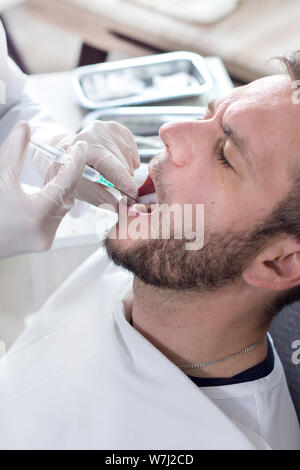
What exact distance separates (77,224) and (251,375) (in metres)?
0.78

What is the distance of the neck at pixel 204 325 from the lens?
45.3 inches

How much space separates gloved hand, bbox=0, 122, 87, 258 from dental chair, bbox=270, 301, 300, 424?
63 cm

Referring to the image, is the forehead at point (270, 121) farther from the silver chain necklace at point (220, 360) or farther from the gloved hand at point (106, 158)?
the silver chain necklace at point (220, 360)

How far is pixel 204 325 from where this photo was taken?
1.18 m

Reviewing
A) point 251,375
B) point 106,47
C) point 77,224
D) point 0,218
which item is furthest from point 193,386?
point 106,47

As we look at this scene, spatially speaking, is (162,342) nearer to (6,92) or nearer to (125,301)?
(125,301)

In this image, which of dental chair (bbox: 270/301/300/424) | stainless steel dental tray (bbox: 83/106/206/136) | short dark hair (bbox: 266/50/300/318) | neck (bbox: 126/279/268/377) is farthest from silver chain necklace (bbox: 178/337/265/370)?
stainless steel dental tray (bbox: 83/106/206/136)

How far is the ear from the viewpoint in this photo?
1.05 metres

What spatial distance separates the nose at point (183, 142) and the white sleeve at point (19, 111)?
53 centimetres

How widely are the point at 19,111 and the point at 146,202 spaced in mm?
605

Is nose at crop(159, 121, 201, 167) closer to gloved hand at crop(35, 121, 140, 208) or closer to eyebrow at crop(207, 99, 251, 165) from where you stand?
eyebrow at crop(207, 99, 251, 165)

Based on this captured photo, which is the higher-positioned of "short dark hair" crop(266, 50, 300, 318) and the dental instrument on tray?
"short dark hair" crop(266, 50, 300, 318)

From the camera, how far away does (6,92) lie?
5.21ft

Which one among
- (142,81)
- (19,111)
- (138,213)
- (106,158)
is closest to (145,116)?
(142,81)
